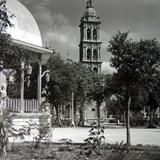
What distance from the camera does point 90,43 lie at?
10344 cm

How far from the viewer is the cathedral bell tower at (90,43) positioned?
10281 centimetres

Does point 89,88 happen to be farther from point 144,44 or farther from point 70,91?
point 144,44

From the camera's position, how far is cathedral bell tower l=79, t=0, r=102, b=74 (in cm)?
10281

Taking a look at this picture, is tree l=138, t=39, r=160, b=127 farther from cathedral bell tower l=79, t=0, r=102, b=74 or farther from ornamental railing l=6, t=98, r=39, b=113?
cathedral bell tower l=79, t=0, r=102, b=74

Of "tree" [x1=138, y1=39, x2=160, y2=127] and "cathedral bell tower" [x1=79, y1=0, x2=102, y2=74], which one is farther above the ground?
"cathedral bell tower" [x1=79, y1=0, x2=102, y2=74]

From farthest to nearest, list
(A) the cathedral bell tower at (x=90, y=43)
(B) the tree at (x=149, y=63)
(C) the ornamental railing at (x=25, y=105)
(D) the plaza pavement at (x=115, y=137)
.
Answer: (A) the cathedral bell tower at (x=90, y=43), (C) the ornamental railing at (x=25, y=105), (D) the plaza pavement at (x=115, y=137), (B) the tree at (x=149, y=63)

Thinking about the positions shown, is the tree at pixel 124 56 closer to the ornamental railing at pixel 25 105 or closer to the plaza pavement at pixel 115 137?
the plaza pavement at pixel 115 137

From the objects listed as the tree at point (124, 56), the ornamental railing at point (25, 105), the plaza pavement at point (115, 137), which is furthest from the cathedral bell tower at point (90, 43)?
the tree at point (124, 56)

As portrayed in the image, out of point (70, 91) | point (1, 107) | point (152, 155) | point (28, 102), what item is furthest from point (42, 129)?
point (70, 91)

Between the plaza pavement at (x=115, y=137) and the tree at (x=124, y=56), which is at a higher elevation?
the tree at (x=124, y=56)

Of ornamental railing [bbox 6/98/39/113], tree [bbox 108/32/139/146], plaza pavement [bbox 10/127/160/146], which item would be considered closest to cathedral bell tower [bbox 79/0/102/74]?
plaza pavement [bbox 10/127/160/146]

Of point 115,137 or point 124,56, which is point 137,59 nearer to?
point 124,56

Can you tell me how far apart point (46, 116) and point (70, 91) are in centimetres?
3263

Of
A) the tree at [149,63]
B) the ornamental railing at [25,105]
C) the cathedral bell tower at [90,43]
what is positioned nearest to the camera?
the tree at [149,63]
